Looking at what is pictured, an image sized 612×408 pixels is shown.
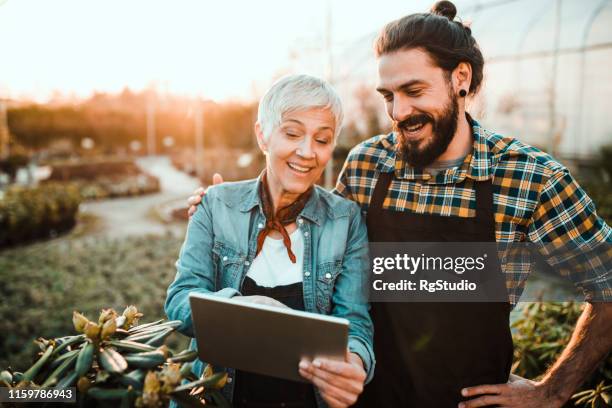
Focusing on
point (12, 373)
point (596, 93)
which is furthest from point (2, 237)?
point (596, 93)

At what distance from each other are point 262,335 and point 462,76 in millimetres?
1193

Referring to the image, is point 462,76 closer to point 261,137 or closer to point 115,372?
point 261,137

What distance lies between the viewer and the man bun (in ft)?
5.77

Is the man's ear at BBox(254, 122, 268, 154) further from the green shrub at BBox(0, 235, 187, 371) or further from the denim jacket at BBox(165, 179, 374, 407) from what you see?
the green shrub at BBox(0, 235, 187, 371)

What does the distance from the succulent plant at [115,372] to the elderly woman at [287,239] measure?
262 millimetres

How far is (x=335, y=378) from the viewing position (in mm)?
1129

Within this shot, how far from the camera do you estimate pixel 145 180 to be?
46.4 ft

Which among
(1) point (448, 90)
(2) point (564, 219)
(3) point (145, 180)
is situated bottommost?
(3) point (145, 180)

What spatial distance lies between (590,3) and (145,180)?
1161 centimetres

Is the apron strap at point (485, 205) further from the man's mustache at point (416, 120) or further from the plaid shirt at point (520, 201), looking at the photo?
the man's mustache at point (416, 120)

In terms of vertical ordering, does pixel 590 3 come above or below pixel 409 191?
above

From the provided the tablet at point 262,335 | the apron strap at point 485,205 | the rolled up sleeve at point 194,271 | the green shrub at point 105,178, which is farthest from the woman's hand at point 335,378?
the green shrub at point 105,178

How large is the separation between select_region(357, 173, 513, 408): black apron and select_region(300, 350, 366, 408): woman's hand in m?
0.47

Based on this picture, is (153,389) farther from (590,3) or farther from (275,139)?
(590,3)
